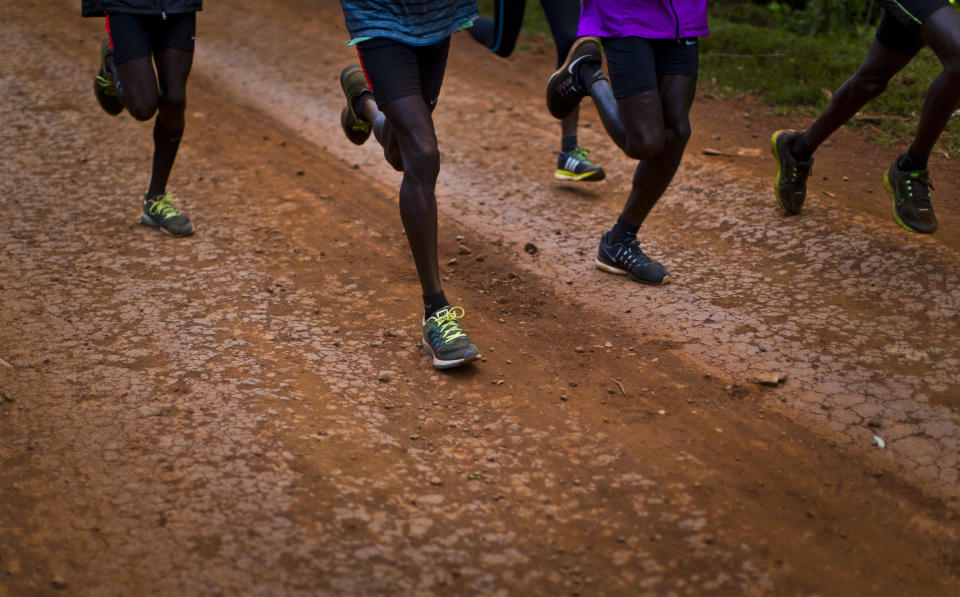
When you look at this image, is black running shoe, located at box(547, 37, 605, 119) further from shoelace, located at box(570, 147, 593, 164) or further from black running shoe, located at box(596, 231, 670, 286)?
shoelace, located at box(570, 147, 593, 164)

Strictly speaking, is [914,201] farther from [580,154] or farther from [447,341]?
[447,341]

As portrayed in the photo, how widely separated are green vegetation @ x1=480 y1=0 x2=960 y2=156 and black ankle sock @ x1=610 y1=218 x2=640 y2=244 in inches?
102

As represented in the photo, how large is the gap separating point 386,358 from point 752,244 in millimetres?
2260

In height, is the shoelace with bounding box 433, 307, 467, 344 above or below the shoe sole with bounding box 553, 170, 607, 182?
above

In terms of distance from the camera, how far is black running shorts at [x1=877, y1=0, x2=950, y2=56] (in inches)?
146

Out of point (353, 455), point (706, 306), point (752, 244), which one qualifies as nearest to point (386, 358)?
point (353, 455)

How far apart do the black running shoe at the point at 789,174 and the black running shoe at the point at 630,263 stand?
3.02ft

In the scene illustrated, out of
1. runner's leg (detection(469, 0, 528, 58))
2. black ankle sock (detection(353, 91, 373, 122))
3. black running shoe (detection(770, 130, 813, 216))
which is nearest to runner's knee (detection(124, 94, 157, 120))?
black ankle sock (detection(353, 91, 373, 122))

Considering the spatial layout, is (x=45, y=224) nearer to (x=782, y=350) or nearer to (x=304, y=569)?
(x=304, y=569)

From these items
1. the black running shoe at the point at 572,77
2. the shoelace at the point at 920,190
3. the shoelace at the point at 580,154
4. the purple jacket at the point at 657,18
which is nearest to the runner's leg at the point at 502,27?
the shoelace at the point at 580,154

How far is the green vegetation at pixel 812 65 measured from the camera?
614 centimetres

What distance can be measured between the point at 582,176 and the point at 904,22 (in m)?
2.22

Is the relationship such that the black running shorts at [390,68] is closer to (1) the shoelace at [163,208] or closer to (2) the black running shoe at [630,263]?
(2) the black running shoe at [630,263]

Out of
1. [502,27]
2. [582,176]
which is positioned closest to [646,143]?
[582,176]
